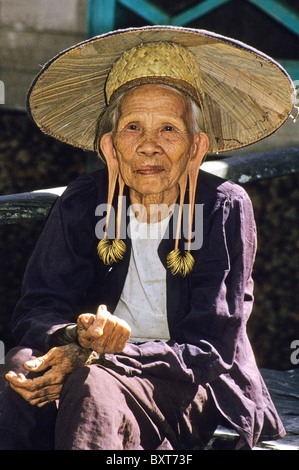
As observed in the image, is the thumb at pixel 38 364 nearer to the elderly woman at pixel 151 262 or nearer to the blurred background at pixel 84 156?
the elderly woman at pixel 151 262

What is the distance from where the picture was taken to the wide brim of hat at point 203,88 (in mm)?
2746

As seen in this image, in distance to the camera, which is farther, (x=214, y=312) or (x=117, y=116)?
(x=117, y=116)

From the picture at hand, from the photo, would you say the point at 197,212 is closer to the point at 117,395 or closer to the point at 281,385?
the point at 117,395

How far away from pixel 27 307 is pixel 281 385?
1.39 m

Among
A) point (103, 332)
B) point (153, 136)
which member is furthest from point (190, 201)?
point (103, 332)

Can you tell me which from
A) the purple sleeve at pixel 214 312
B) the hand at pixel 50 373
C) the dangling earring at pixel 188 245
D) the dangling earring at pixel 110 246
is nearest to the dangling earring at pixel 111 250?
the dangling earring at pixel 110 246

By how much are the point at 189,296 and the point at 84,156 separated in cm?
342

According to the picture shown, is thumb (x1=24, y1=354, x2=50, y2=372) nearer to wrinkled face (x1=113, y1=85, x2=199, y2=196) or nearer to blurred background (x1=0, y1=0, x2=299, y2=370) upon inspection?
wrinkled face (x1=113, y1=85, x2=199, y2=196)

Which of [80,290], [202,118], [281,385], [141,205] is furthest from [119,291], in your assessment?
[281,385]

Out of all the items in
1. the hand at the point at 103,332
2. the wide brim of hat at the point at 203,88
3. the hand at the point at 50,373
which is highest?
the wide brim of hat at the point at 203,88

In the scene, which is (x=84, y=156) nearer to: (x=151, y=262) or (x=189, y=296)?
(x=151, y=262)

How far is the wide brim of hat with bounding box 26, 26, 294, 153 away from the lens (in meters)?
2.75

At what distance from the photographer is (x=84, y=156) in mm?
6012

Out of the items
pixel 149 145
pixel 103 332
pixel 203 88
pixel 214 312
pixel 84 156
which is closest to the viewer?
pixel 103 332
